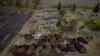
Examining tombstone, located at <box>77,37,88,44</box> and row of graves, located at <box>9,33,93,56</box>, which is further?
tombstone, located at <box>77,37,88,44</box>

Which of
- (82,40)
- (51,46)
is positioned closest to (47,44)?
(51,46)

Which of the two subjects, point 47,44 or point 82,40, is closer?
point 47,44

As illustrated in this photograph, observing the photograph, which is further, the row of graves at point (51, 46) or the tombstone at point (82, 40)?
the tombstone at point (82, 40)

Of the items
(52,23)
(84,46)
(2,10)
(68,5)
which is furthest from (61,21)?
(2,10)

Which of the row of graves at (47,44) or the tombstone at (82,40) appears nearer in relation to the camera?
the row of graves at (47,44)

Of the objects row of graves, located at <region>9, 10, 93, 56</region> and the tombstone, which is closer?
row of graves, located at <region>9, 10, 93, 56</region>

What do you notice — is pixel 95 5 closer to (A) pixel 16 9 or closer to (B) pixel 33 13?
(B) pixel 33 13

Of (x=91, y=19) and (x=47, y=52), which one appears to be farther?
(x=91, y=19)

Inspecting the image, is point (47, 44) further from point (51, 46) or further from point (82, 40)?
point (82, 40)
